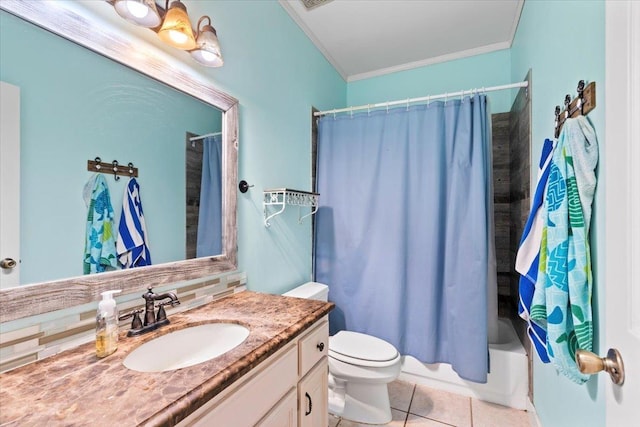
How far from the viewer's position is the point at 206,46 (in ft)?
3.75

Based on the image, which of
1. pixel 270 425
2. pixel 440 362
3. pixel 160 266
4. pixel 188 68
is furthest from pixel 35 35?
pixel 440 362

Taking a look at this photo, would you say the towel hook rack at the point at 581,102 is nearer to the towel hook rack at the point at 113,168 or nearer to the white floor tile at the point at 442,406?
the towel hook rack at the point at 113,168

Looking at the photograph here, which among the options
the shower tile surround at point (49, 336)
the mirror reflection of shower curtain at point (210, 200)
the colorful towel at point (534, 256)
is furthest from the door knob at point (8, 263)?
the colorful towel at point (534, 256)

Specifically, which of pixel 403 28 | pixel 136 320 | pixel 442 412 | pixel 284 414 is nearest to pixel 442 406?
pixel 442 412

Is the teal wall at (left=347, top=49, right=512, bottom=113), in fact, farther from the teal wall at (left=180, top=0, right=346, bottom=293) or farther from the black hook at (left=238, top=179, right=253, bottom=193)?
the black hook at (left=238, top=179, right=253, bottom=193)

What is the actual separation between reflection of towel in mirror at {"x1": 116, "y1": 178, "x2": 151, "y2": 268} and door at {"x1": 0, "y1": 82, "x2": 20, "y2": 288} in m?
0.25

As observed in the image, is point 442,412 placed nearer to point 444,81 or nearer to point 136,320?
point 136,320

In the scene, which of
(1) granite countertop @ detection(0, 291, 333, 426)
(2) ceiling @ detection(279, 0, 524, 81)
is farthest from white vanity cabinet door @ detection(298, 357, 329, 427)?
(2) ceiling @ detection(279, 0, 524, 81)

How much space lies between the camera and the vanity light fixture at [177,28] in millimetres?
1028

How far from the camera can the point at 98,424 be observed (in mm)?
527

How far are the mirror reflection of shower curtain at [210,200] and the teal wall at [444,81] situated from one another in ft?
6.12

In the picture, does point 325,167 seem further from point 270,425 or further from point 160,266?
point 270,425

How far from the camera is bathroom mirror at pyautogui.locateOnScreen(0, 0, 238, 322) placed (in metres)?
0.75

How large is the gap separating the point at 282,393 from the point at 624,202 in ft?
3.31
